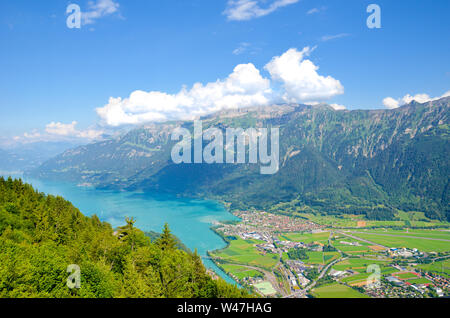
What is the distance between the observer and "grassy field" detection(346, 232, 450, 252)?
60.5m

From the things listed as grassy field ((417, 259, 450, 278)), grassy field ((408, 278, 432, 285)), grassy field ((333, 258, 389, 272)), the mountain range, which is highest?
the mountain range

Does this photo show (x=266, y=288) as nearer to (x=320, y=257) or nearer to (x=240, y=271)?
(x=240, y=271)

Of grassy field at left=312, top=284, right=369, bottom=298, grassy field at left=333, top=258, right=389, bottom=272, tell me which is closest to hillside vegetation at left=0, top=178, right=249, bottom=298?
grassy field at left=312, top=284, right=369, bottom=298

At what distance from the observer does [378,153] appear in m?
151

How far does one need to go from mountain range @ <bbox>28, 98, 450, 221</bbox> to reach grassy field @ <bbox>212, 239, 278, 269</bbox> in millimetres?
53672

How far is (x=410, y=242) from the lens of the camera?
65.8 m

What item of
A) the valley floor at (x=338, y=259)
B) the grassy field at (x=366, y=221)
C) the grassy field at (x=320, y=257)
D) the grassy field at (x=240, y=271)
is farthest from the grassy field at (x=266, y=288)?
the grassy field at (x=366, y=221)

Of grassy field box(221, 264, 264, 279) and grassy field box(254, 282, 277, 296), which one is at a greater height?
grassy field box(254, 282, 277, 296)

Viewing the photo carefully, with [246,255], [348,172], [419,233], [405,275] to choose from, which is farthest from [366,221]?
[348,172]

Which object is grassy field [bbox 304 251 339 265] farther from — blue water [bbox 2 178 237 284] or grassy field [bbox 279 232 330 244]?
blue water [bbox 2 178 237 284]

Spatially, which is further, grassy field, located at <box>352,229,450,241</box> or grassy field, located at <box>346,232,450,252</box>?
grassy field, located at <box>352,229,450,241</box>

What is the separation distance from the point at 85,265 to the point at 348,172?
160m
